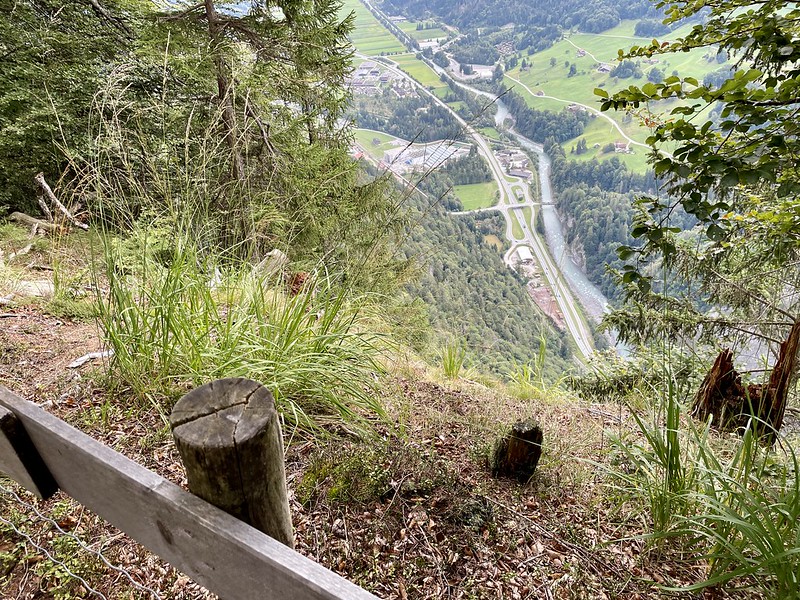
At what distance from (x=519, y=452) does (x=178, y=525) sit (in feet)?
5.69

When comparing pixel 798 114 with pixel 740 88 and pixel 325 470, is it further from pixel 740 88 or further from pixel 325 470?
pixel 325 470

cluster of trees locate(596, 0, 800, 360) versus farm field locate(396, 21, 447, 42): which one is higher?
farm field locate(396, 21, 447, 42)

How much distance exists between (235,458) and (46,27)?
34.4 feet

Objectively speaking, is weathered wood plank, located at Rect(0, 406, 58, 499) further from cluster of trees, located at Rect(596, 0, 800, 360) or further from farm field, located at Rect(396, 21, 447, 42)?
farm field, located at Rect(396, 21, 447, 42)

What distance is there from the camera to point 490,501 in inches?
84.2

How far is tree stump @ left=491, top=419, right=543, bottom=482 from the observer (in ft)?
7.27

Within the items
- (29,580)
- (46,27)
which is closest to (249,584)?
(29,580)

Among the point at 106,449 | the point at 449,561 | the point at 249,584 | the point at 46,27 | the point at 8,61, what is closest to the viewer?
the point at 249,584

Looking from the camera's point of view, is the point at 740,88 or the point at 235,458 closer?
the point at 235,458

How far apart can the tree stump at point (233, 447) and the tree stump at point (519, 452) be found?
4.92ft

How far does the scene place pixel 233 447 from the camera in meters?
0.91

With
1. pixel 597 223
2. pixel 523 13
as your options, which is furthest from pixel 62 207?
pixel 523 13

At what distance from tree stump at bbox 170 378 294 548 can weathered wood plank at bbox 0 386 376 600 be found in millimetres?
60

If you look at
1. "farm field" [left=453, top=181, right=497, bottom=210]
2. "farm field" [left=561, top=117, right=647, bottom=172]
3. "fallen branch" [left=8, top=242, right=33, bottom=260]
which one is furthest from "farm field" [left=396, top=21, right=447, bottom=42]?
"fallen branch" [left=8, top=242, right=33, bottom=260]
